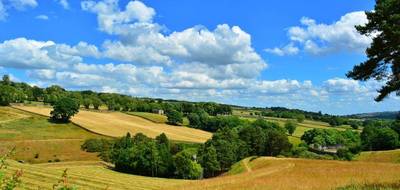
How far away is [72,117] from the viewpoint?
166500 millimetres

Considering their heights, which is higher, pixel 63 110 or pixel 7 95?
pixel 7 95

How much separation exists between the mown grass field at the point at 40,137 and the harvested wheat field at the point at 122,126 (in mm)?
5846

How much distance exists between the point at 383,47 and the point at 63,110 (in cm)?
14270

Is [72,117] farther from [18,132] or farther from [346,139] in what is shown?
[346,139]

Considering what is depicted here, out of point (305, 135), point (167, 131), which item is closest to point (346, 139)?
point (305, 135)

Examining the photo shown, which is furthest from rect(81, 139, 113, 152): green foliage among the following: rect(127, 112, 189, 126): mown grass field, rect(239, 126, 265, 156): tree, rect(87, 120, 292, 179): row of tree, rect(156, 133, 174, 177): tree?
rect(127, 112, 189, 126): mown grass field

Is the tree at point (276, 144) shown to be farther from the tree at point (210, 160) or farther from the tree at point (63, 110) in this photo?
the tree at point (63, 110)

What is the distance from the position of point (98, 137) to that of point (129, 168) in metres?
27.8

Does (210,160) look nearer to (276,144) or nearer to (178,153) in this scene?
(178,153)

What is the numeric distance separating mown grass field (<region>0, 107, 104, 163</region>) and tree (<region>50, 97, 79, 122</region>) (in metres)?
3.37

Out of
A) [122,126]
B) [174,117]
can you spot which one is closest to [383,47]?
[122,126]

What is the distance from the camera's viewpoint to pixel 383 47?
90.1ft

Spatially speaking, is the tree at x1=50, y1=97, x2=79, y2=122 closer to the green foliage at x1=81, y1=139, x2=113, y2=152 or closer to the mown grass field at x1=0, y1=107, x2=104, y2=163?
the mown grass field at x1=0, y1=107, x2=104, y2=163

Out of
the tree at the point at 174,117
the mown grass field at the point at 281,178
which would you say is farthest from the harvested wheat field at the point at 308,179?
the tree at the point at 174,117
